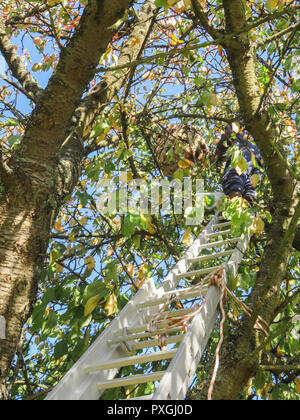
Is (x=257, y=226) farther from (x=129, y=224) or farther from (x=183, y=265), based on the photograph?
(x=129, y=224)

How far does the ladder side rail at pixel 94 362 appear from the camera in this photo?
5.13ft

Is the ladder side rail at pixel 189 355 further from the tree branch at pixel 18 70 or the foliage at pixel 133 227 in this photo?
the tree branch at pixel 18 70

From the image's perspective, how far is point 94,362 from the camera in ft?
5.87

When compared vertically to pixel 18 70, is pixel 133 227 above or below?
below

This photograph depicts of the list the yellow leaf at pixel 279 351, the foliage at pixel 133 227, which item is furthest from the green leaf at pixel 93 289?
the yellow leaf at pixel 279 351

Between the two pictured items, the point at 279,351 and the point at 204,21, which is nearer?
the point at 204,21

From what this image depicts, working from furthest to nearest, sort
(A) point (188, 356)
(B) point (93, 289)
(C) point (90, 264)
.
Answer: (C) point (90, 264), (B) point (93, 289), (A) point (188, 356)

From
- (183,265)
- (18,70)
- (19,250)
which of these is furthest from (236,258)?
(18,70)

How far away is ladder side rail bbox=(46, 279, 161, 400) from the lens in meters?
1.57

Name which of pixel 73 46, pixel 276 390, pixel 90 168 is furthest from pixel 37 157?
pixel 276 390

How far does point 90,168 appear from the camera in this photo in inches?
122

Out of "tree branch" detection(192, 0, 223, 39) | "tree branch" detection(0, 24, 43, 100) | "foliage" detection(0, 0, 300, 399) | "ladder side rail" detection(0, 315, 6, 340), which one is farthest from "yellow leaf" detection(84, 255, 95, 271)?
"tree branch" detection(192, 0, 223, 39)
